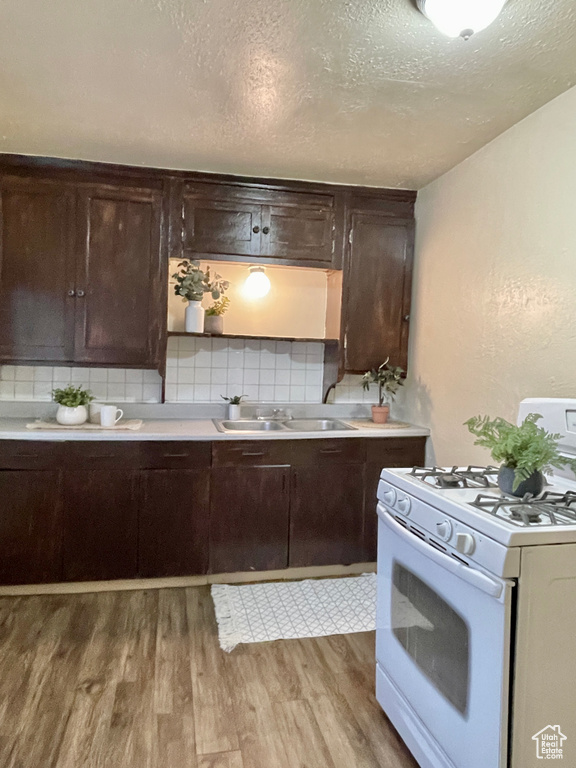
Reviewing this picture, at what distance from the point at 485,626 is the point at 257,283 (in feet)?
8.04

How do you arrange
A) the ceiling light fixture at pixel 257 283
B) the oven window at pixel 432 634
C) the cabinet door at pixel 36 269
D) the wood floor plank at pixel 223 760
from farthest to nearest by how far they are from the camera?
the ceiling light fixture at pixel 257 283
the cabinet door at pixel 36 269
the wood floor plank at pixel 223 760
the oven window at pixel 432 634

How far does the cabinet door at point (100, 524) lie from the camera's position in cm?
264

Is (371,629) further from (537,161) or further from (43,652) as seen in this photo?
(537,161)

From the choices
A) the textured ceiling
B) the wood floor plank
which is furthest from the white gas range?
the textured ceiling

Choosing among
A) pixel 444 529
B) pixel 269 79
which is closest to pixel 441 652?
pixel 444 529

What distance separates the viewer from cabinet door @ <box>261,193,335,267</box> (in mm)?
3067

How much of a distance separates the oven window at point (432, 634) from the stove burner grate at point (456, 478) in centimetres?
30

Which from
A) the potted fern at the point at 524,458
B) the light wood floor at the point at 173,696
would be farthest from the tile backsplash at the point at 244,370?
the potted fern at the point at 524,458

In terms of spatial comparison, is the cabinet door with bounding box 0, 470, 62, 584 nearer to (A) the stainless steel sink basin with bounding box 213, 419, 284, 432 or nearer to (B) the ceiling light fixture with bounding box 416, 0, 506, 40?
(A) the stainless steel sink basin with bounding box 213, 419, 284, 432

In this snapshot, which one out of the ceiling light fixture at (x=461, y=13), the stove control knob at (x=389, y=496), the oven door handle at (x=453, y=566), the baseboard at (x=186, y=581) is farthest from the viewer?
the baseboard at (x=186, y=581)

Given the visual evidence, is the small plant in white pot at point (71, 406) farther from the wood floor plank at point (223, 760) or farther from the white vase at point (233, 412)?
the wood floor plank at point (223, 760)

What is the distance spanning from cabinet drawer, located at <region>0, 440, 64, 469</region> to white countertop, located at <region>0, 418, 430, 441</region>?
1.2 inches

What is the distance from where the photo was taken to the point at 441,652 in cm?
144

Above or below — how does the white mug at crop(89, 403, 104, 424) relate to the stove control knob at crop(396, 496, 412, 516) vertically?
above
